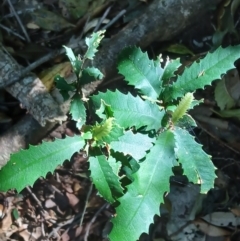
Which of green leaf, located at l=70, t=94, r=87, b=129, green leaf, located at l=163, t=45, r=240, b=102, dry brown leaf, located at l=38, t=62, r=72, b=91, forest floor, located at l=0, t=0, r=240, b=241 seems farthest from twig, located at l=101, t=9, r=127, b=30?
green leaf, located at l=163, t=45, r=240, b=102

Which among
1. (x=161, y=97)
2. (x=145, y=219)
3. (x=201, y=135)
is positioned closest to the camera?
(x=145, y=219)

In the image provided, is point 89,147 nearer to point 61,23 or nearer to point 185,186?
point 185,186

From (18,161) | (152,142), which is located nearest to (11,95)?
(18,161)

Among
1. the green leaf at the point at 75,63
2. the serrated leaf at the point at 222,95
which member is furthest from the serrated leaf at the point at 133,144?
the serrated leaf at the point at 222,95

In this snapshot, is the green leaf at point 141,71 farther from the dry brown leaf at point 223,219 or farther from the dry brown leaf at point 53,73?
the dry brown leaf at point 223,219

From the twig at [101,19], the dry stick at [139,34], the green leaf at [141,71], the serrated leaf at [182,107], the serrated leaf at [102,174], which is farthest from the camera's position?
the twig at [101,19]

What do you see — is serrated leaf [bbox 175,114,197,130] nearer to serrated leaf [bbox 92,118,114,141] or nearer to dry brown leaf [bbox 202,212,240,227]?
serrated leaf [bbox 92,118,114,141]
